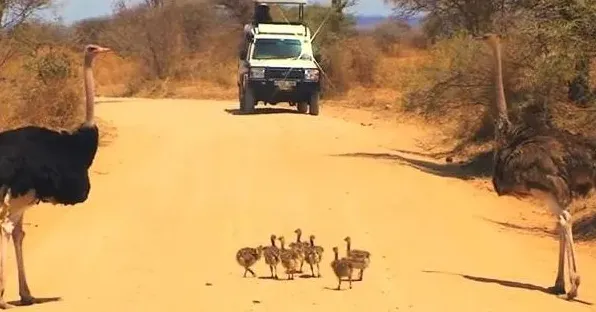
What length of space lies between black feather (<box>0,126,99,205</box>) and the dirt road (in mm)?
961

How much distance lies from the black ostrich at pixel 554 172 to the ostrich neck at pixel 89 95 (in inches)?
161

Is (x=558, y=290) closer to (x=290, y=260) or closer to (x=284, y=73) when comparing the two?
(x=290, y=260)

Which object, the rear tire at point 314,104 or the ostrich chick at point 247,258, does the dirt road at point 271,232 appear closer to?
the ostrich chick at point 247,258

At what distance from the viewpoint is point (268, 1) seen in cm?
3806

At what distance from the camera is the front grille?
3431cm

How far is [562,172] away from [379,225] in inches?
137

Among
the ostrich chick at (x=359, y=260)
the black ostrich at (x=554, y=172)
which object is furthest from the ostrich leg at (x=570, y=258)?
the ostrich chick at (x=359, y=260)

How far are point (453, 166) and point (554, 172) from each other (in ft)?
35.9

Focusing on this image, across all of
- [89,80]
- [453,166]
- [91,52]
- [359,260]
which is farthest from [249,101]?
[359,260]

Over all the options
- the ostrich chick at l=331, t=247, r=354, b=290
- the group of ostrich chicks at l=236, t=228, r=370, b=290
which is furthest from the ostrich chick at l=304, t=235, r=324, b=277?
the ostrich chick at l=331, t=247, r=354, b=290

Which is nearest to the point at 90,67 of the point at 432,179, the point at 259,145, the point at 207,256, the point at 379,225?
the point at 207,256

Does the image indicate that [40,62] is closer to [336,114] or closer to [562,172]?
[336,114]

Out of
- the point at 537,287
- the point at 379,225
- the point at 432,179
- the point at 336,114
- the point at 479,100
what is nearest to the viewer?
the point at 537,287

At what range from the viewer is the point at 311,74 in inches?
1363
